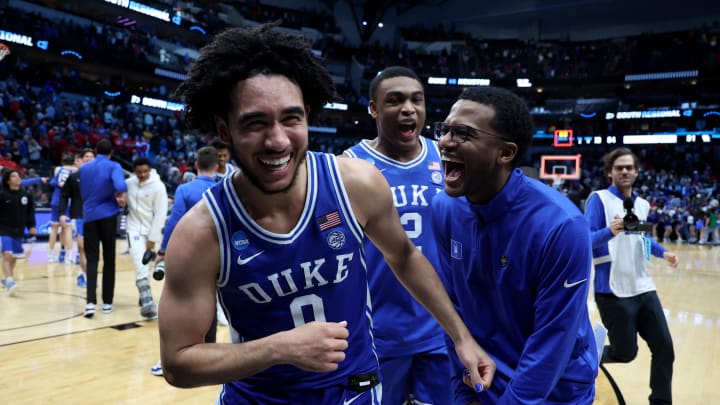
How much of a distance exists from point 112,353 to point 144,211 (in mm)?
1962

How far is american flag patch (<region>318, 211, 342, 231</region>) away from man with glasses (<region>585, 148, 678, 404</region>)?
265 centimetres

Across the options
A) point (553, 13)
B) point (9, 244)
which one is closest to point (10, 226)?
point (9, 244)

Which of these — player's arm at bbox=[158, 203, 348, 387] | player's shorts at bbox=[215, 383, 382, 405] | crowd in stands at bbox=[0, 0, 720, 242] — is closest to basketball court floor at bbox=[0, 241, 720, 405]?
player's shorts at bbox=[215, 383, 382, 405]

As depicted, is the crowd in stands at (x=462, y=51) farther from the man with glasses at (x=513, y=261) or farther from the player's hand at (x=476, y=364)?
the player's hand at (x=476, y=364)

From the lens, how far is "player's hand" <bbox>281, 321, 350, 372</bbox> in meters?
1.54

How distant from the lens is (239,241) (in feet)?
5.57

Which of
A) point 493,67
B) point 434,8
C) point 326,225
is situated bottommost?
point 326,225

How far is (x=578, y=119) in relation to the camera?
32.6m

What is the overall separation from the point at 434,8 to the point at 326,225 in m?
38.6

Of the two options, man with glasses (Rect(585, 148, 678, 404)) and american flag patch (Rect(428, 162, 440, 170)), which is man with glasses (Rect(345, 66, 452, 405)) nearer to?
american flag patch (Rect(428, 162, 440, 170))

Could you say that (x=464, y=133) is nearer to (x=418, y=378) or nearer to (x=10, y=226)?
(x=418, y=378)

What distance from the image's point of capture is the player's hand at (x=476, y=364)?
186 cm

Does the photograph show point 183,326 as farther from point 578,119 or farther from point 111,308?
point 578,119

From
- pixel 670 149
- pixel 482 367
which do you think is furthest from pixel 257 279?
pixel 670 149
